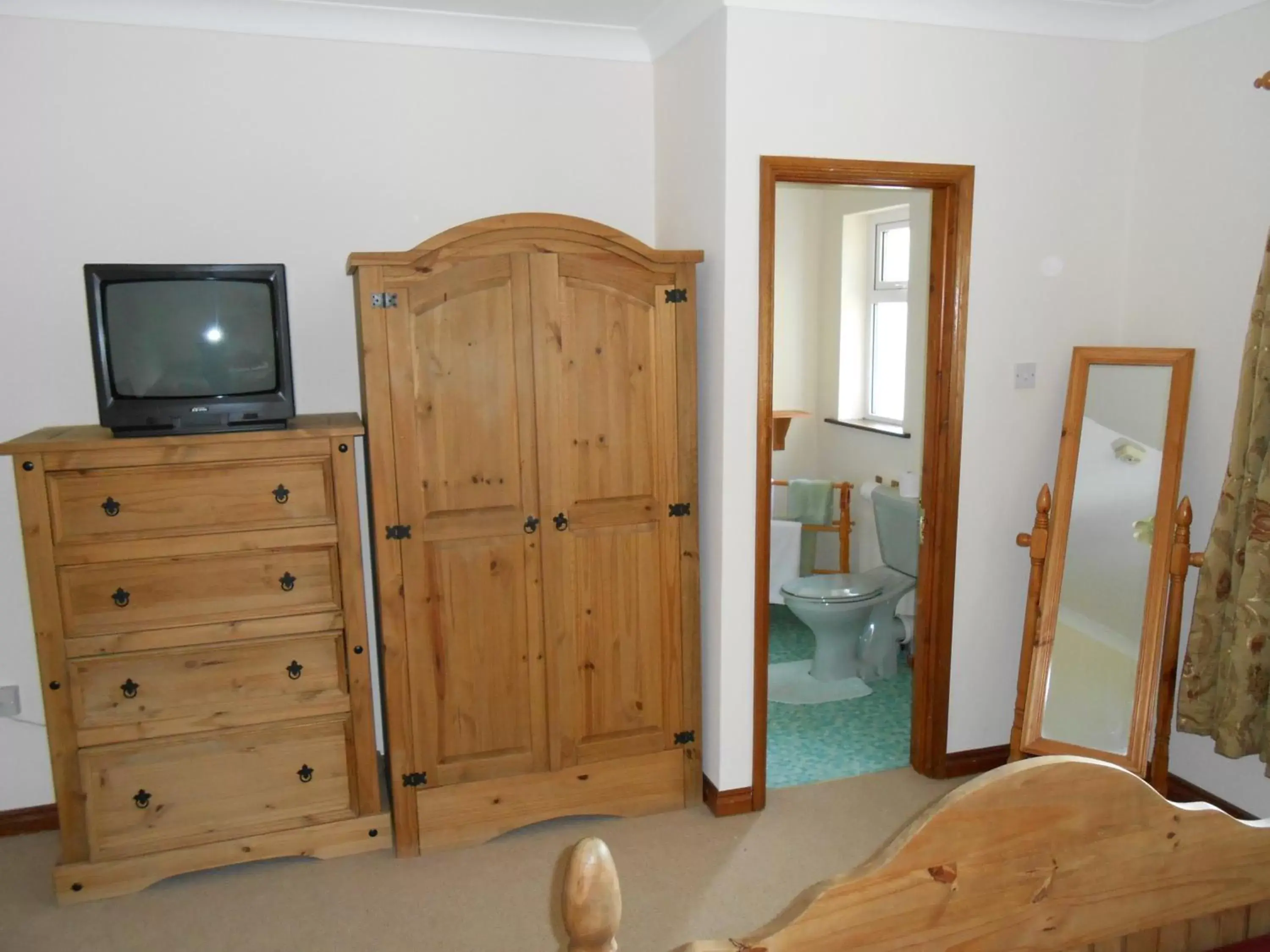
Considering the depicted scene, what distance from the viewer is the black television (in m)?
2.49

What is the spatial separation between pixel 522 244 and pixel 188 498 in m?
1.13

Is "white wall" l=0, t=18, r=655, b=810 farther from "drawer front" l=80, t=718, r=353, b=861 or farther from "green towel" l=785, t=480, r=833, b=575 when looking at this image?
"green towel" l=785, t=480, r=833, b=575

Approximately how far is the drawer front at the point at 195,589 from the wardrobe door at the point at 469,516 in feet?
0.86

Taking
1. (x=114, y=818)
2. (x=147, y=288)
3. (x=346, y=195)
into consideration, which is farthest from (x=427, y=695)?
(x=346, y=195)

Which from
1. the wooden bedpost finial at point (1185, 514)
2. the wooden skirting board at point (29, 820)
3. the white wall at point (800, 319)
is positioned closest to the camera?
the wooden bedpost finial at point (1185, 514)

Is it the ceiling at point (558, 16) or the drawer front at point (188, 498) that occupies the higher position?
the ceiling at point (558, 16)

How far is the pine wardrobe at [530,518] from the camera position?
2631mm

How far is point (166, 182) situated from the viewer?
111 inches

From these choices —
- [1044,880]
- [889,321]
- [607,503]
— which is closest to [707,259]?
[607,503]

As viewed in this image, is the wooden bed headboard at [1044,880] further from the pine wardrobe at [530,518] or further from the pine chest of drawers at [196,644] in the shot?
the pine chest of drawers at [196,644]

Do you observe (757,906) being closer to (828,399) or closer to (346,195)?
(346,195)

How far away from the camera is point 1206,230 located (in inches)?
111

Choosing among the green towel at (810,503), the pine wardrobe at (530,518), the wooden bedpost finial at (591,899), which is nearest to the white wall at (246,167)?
the pine wardrobe at (530,518)

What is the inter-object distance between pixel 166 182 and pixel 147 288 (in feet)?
1.65
